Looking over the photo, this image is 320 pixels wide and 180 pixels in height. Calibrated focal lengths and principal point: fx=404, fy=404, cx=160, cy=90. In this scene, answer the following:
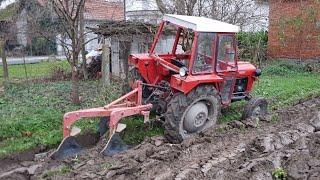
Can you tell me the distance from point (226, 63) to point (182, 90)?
1.48m

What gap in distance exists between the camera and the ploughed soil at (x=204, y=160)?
5598 millimetres

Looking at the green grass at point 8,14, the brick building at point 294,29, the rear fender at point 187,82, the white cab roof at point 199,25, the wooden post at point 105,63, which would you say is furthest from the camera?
the brick building at point 294,29

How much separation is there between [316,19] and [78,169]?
13.6 m

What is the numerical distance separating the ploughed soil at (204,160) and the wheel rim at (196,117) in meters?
0.24

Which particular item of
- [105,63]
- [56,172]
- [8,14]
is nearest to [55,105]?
[105,63]

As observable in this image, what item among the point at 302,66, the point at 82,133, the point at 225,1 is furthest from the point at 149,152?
the point at 302,66

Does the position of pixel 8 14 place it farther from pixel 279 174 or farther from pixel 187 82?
pixel 279 174

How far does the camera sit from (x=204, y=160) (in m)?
6.05

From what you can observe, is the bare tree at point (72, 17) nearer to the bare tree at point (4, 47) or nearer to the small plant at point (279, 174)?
the bare tree at point (4, 47)

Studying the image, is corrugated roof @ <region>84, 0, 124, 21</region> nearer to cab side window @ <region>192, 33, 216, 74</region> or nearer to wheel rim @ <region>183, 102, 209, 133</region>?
cab side window @ <region>192, 33, 216, 74</region>

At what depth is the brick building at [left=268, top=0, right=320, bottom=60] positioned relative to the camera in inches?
644

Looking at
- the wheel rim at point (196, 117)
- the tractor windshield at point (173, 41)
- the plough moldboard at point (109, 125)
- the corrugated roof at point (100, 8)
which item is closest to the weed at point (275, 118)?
the wheel rim at point (196, 117)

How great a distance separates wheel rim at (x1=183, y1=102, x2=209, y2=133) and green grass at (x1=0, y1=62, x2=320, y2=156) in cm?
91

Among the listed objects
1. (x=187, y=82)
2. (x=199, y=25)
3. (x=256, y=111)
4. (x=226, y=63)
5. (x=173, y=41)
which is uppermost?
(x=199, y=25)
